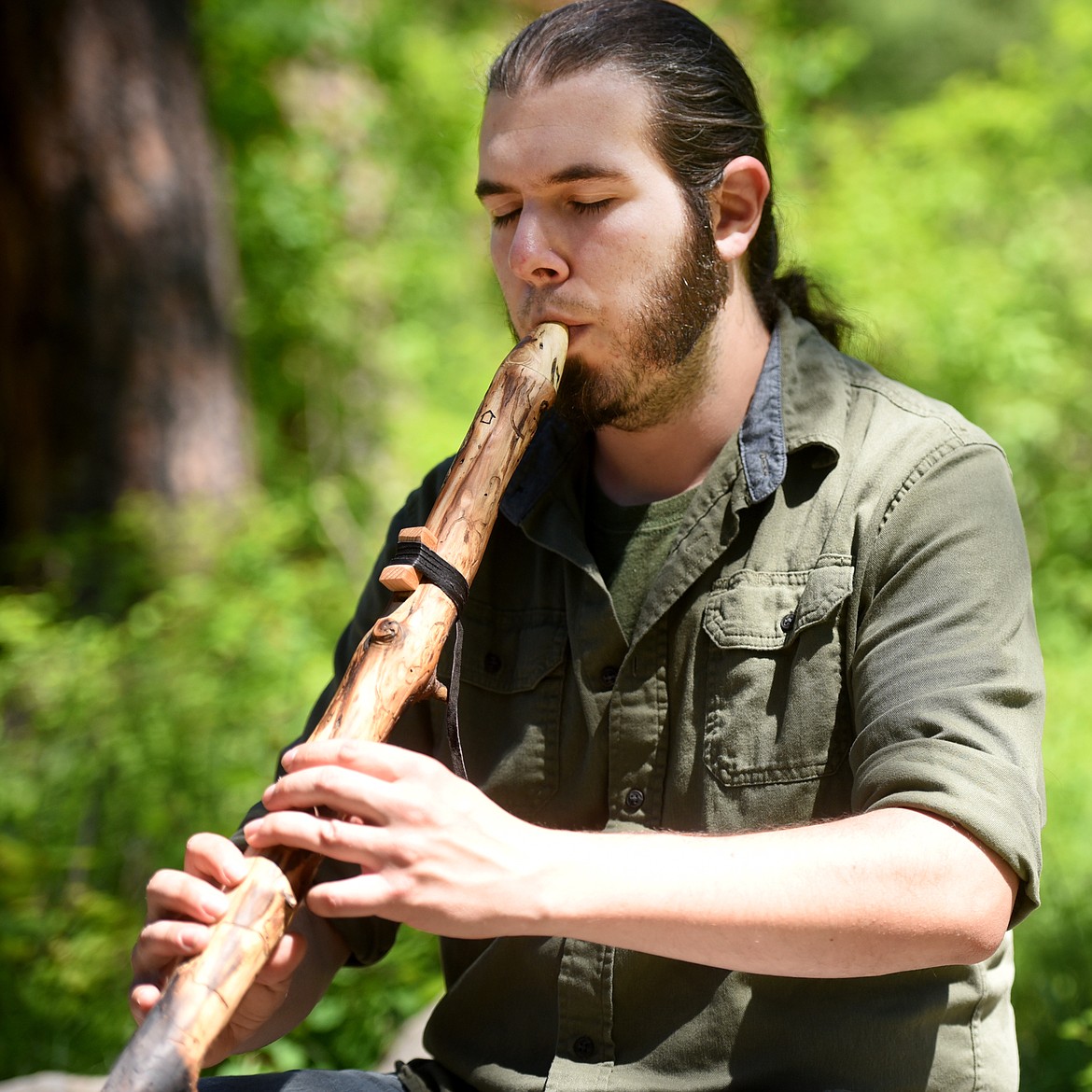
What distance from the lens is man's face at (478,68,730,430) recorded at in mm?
1876

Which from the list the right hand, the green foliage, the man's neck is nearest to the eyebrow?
the man's neck

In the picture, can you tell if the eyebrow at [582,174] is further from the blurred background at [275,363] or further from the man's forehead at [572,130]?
the blurred background at [275,363]

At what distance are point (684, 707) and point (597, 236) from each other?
0.69 meters

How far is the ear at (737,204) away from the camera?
2.03 meters

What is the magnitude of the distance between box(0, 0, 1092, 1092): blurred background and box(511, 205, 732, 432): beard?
0.61 metres

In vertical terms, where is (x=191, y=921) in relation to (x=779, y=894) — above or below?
below

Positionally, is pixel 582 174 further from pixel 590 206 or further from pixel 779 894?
pixel 779 894

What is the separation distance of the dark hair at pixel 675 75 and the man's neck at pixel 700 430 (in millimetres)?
114

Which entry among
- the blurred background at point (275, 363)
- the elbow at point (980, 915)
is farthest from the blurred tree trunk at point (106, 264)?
the elbow at point (980, 915)

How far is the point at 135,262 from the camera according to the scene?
18.7 ft

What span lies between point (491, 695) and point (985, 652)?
764mm

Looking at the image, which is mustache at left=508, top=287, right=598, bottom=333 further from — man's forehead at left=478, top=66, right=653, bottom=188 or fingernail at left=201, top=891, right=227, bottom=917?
fingernail at left=201, top=891, right=227, bottom=917

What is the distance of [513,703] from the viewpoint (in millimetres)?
1995

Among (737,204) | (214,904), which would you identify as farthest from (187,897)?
(737,204)
